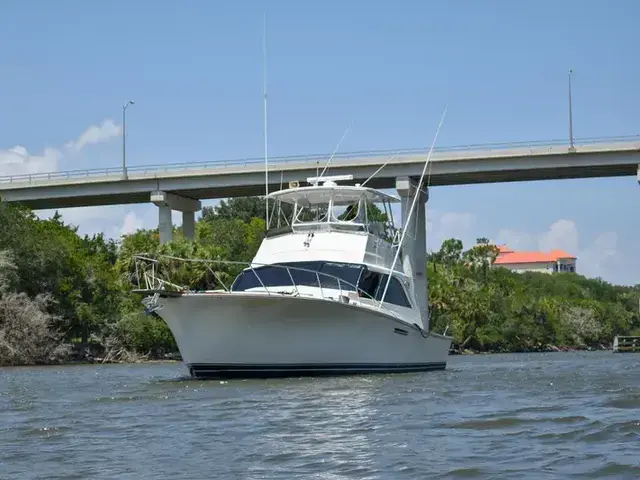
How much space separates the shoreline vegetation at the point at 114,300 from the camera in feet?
155

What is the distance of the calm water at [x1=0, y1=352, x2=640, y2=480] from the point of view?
Answer: 434 inches

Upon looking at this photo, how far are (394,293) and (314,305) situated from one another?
16.0 ft

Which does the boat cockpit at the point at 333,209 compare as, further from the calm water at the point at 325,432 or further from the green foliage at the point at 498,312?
the green foliage at the point at 498,312

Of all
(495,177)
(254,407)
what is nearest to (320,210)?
(254,407)

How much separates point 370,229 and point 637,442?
16239mm

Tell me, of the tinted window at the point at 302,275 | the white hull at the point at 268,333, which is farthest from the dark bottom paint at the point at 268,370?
the tinted window at the point at 302,275

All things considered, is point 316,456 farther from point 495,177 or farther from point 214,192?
point 214,192

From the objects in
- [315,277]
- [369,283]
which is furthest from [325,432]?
[369,283]

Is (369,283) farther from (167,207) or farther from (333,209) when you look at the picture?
(167,207)

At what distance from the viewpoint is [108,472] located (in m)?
11.0

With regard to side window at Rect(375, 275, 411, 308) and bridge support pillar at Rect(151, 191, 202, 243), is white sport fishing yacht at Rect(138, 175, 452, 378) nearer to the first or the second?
side window at Rect(375, 275, 411, 308)

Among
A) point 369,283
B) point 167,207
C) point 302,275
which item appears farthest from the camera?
point 167,207

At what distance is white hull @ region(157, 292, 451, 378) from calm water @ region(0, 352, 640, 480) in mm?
1610

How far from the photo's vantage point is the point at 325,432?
45.2 ft
